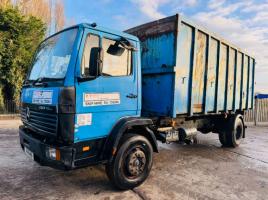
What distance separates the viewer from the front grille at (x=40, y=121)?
3.71 m

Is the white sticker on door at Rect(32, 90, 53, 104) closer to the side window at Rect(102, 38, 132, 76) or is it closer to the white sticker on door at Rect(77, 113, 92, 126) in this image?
the white sticker on door at Rect(77, 113, 92, 126)

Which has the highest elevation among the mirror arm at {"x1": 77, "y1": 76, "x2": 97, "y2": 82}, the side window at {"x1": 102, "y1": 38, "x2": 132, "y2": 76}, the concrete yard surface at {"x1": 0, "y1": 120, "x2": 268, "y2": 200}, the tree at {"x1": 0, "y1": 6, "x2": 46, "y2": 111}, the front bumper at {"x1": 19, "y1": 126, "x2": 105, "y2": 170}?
the tree at {"x1": 0, "y1": 6, "x2": 46, "y2": 111}

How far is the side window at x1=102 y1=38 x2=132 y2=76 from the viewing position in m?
4.06

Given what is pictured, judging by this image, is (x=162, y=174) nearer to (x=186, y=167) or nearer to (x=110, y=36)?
(x=186, y=167)

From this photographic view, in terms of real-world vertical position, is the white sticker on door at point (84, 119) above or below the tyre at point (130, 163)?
above

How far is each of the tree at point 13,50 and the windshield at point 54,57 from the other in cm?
1034

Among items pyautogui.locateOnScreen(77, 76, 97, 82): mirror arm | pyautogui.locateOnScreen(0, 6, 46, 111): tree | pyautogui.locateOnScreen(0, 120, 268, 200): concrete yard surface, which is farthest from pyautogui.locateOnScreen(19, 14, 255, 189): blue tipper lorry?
pyautogui.locateOnScreen(0, 6, 46, 111): tree

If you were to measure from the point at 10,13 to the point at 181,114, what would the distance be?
496 inches

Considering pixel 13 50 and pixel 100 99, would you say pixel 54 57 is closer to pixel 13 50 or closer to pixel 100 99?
pixel 100 99

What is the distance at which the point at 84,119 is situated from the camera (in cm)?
380

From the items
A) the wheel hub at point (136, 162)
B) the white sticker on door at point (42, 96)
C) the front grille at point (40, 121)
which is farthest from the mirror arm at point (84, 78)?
the wheel hub at point (136, 162)

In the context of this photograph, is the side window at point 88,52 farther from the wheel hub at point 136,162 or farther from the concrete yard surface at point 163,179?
the concrete yard surface at point 163,179

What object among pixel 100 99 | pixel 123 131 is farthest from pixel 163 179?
pixel 100 99

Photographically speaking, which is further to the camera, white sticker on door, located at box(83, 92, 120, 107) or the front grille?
white sticker on door, located at box(83, 92, 120, 107)
